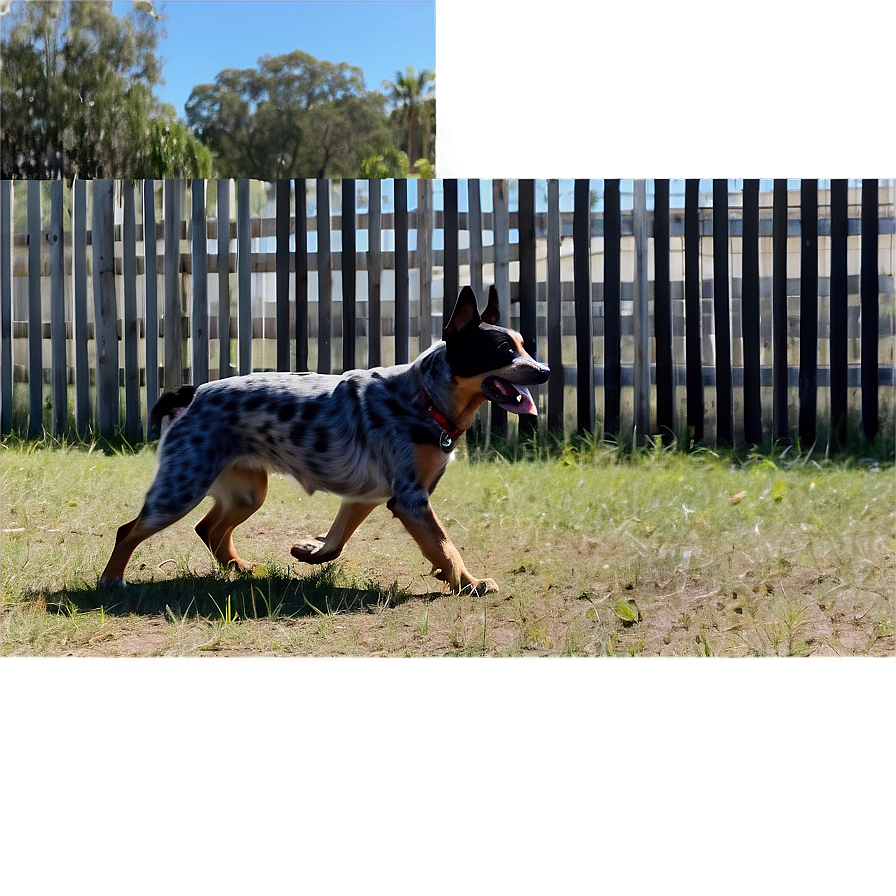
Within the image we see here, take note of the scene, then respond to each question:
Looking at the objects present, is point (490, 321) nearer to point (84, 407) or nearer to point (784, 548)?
point (784, 548)

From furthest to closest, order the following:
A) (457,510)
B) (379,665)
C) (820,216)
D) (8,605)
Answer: (820,216), (457,510), (8,605), (379,665)

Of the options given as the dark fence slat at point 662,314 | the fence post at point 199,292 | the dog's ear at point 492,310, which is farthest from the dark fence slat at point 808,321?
the fence post at point 199,292

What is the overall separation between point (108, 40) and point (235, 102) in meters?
0.49

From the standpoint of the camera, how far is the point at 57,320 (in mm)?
4934

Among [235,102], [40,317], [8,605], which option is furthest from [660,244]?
[8,605]

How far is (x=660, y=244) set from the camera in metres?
5.05

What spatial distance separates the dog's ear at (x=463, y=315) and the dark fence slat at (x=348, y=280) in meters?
2.08

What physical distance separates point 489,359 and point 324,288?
7.23 feet

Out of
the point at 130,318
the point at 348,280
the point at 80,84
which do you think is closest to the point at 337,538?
the point at 80,84

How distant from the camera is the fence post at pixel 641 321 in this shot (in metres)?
5.03

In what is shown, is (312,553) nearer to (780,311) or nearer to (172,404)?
(172,404)

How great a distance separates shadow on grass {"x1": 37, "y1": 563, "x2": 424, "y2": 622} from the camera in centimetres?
276

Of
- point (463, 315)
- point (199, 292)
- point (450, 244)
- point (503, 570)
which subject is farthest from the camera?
point (450, 244)

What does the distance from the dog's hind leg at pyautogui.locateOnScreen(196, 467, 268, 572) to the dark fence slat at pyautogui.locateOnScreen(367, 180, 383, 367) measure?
5.68ft
